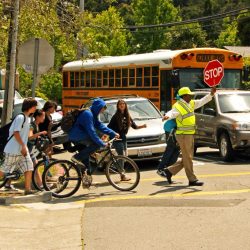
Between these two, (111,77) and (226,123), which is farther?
(111,77)

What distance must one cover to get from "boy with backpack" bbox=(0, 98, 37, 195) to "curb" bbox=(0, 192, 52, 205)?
0.17 meters

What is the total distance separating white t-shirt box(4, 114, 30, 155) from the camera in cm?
949

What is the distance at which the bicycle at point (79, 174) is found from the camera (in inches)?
400

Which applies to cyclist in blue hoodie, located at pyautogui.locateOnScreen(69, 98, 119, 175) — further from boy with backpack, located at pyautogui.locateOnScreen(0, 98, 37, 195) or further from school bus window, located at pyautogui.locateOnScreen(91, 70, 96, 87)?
→ school bus window, located at pyautogui.locateOnScreen(91, 70, 96, 87)

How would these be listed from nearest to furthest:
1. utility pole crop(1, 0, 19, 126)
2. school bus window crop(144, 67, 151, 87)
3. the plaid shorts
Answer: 1. the plaid shorts
2. utility pole crop(1, 0, 19, 126)
3. school bus window crop(144, 67, 151, 87)

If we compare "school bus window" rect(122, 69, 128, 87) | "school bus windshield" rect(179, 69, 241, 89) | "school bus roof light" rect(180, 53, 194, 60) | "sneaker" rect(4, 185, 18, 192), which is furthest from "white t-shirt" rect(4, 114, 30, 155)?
"school bus window" rect(122, 69, 128, 87)

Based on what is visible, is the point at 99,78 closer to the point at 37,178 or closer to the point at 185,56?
the point at 185,56

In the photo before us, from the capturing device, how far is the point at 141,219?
316 inches

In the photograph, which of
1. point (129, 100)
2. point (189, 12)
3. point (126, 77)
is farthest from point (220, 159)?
point (189, 12)

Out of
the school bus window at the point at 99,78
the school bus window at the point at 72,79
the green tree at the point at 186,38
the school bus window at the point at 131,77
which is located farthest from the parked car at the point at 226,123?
the green tree at the point at 186,38

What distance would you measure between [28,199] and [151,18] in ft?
165

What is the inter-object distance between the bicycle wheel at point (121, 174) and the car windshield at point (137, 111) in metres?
3.85

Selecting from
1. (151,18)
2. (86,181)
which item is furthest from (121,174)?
(151,18)

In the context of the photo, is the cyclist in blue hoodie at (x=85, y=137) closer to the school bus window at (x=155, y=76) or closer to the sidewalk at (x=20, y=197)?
the sidewalk at (x=20, y=197)
